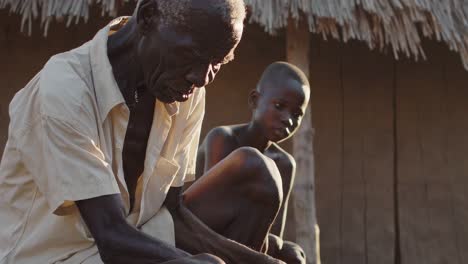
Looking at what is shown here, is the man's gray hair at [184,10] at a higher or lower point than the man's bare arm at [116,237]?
higher

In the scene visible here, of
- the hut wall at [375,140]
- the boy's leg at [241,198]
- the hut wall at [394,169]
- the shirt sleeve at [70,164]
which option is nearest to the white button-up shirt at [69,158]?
the shirt sleeve at [70,164]

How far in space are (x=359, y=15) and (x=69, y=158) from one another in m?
4.29

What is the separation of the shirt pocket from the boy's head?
1.70 m

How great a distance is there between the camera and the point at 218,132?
5.00m

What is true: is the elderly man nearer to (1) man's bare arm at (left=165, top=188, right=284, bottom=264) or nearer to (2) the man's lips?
(1) man's bare arm at (left=165, top=188, right=284, bottom=264)

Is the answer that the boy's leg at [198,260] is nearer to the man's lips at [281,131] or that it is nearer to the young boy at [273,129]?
the young boy at [273,129]

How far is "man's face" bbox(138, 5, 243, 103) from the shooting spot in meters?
2.96

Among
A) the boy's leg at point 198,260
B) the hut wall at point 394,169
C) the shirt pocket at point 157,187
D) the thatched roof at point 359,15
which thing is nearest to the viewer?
the boy's leg at point 198,260

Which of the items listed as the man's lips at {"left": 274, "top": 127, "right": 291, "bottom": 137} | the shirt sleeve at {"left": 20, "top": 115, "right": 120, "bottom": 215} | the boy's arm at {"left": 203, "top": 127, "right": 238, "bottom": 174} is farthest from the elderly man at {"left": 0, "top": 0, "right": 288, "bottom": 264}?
the man's lips at {"left": 274, "top": 127, "right": 291, "bottom": 137}

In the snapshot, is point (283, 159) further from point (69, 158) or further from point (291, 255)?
point (69, 158)

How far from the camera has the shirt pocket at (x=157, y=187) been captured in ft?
10.8

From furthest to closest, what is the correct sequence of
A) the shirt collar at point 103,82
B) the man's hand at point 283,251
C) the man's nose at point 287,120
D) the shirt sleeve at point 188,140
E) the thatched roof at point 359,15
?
the thatched roof at point 359,15
the man's nose at point 287,120
the man's hand at point 283,251
the shirt sleeve at point 188,140
the shirt collar at point 103,82

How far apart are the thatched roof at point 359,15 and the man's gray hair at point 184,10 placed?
376 centimetres

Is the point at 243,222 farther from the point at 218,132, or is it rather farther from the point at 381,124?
the point at 381,124
